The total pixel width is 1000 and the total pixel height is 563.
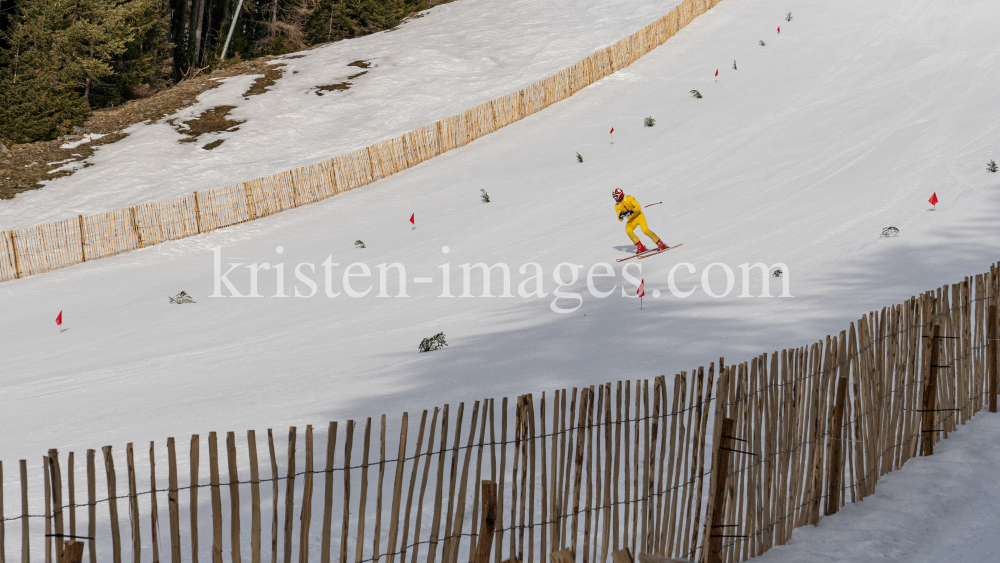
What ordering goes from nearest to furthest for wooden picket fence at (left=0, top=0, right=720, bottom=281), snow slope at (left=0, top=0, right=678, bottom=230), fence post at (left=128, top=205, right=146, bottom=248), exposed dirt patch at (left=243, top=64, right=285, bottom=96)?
1. wooden picket fence at (left=0, top=0, right=720, bottom=281)
2. fence post at (left=128, top=205, right=146, bottom=248)
3. snow slope at (left=0, top=0, right=678, bottom=230)
4. exposed dirt patch at (left=243, top=64, right=285, bottom=96)

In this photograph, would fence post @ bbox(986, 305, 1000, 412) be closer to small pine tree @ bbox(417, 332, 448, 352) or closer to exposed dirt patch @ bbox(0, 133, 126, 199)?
small pine tree @ bbox(417, 332, 448, 352)

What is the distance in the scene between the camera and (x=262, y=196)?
70.3 ft

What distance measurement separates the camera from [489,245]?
17.6m

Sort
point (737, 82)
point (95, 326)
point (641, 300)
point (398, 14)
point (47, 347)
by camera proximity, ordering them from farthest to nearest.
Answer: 1. point (398, 14)
2. point (737, 82)
3. point (95, 326)
4. point (47, 347)
5. point (641, 300)

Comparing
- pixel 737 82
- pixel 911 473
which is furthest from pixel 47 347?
pixel 737 82

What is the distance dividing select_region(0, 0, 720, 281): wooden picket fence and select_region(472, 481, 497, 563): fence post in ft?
56.1

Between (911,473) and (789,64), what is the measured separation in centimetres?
2405

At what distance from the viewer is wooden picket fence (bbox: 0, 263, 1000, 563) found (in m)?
4.23

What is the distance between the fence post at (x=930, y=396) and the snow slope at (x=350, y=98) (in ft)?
70.9

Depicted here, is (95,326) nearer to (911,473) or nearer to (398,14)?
(911,473)

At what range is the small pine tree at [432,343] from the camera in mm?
10922

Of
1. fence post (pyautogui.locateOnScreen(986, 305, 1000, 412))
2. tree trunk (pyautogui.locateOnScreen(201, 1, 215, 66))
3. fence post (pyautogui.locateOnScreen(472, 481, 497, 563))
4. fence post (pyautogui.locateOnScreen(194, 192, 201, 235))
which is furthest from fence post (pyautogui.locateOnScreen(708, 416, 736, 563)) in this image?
tree trunk (pyautogui.locateOnScreen(201, 1, 215, 66))

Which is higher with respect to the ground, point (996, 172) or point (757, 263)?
point (996, 172)

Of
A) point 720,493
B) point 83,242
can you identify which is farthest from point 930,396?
point 83,242
